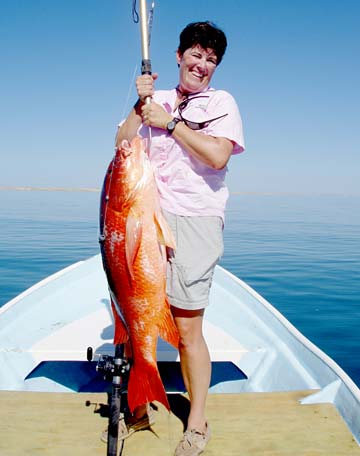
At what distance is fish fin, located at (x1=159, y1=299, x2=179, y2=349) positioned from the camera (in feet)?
8.72

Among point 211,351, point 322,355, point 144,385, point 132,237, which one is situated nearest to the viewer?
point 132,237

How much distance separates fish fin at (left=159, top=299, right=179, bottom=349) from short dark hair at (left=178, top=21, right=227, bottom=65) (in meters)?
1.58

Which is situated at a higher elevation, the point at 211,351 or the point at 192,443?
the point at 192,443

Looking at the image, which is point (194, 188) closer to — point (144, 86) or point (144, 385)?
point (144, 86)

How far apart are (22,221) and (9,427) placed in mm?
23356

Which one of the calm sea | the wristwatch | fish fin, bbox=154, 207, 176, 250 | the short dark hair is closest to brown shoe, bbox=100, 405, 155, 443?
fish fin, bbox=154, 207, 176, 250

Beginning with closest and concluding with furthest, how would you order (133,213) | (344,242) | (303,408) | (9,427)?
(133,213)
(9,427)
(303,408)
(344,242)

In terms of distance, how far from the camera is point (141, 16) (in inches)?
107

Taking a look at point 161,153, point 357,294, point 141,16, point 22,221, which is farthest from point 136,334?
point 22,221

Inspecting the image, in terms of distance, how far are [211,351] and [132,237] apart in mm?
2746

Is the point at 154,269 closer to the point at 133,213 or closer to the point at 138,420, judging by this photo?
the point at 133,213

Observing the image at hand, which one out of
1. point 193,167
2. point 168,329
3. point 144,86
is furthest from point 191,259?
point 144,86

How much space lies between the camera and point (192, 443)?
2.84m

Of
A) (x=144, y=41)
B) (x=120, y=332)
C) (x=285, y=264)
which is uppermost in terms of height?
(x=144, y=41)
